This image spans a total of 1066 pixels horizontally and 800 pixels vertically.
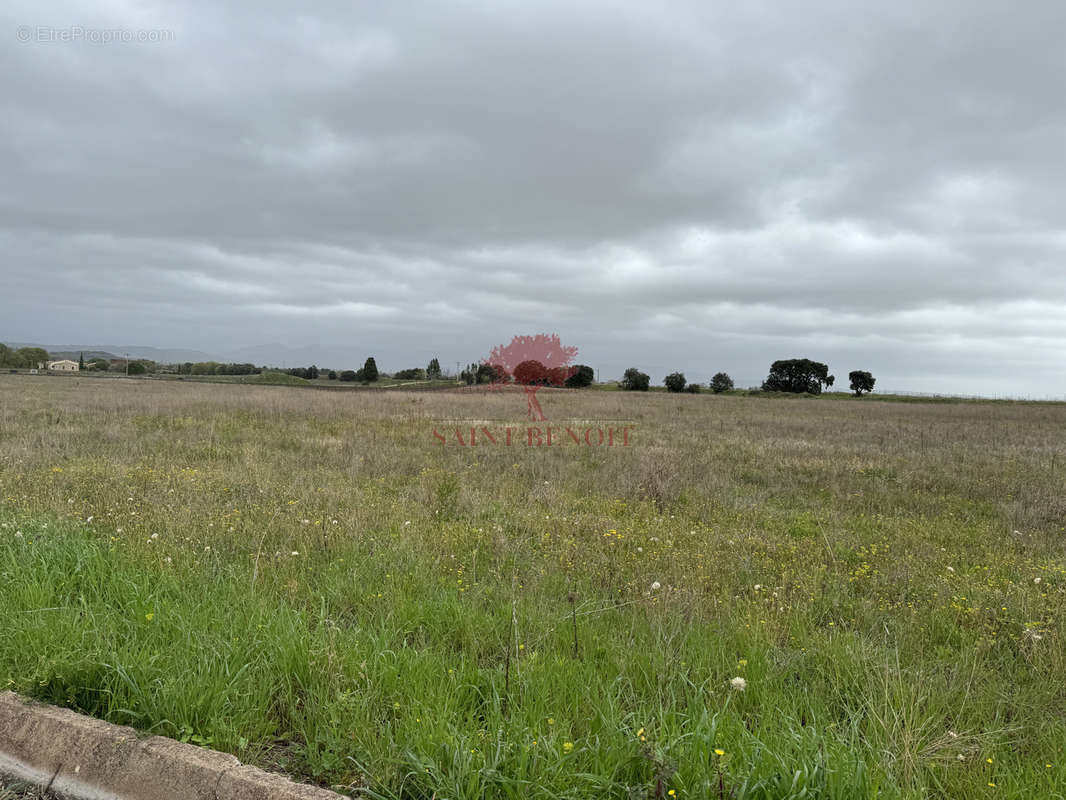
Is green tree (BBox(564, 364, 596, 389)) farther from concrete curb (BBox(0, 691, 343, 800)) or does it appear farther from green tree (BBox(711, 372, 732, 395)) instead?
concrete curb (BBox(0, 691, 343, 800))

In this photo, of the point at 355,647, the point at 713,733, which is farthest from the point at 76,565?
the point at 713,733

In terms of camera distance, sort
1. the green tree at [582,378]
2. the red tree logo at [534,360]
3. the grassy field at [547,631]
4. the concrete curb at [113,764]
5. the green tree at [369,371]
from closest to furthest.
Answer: the concrete curb at [113,764]
the grassy field at [547,631]
the red tree logo at [534,360]
the green tree at [582,378]
the green tree at [369,371]

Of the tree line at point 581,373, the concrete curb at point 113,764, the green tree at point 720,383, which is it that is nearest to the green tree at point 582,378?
the tree line at point 581,373

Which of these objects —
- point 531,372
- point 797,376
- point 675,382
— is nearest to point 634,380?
point 675,382

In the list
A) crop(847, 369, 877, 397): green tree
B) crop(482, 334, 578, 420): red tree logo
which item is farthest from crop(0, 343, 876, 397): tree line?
crop(482, 334, 578, 420): red tree logo

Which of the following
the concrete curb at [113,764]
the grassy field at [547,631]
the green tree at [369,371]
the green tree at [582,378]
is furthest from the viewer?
the green tree at [369,371]

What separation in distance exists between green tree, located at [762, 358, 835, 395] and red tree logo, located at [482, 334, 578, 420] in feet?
241

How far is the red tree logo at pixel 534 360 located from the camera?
1412 centimetres

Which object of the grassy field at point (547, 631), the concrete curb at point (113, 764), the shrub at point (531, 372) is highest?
the shrub at point (531, 372)

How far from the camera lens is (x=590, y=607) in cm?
414

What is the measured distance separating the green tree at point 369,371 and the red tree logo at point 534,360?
58.2m

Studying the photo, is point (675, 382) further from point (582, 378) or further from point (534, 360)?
point (534, 360)

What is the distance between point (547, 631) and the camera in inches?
139

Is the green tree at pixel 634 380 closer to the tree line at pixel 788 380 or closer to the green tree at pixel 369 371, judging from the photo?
the tree line at pixel 788 380
